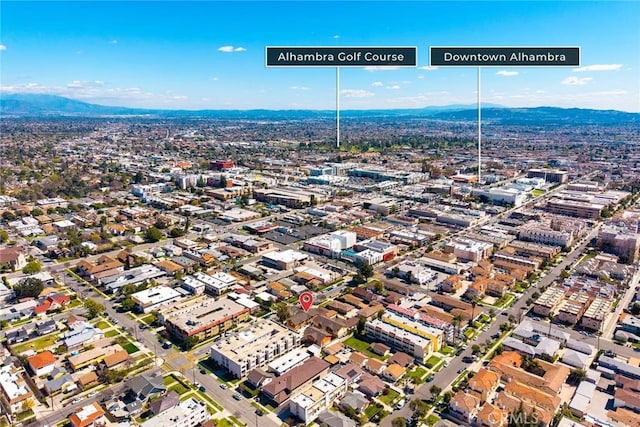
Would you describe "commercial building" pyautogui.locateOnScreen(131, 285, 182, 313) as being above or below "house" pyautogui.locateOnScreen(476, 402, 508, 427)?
above

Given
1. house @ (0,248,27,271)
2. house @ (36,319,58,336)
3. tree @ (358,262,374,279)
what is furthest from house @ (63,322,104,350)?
tree @ (358,262,374,279)

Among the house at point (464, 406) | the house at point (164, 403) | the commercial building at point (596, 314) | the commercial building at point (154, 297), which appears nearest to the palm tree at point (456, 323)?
the house at point (464, 406)

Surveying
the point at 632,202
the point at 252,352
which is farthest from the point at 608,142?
the point at 252,352

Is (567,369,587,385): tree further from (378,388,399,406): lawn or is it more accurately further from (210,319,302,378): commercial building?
(210,319,302,378): commercial building

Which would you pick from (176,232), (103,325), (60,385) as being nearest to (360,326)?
(60,385)

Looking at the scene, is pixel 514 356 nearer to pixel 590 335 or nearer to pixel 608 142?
pixel 590 335
